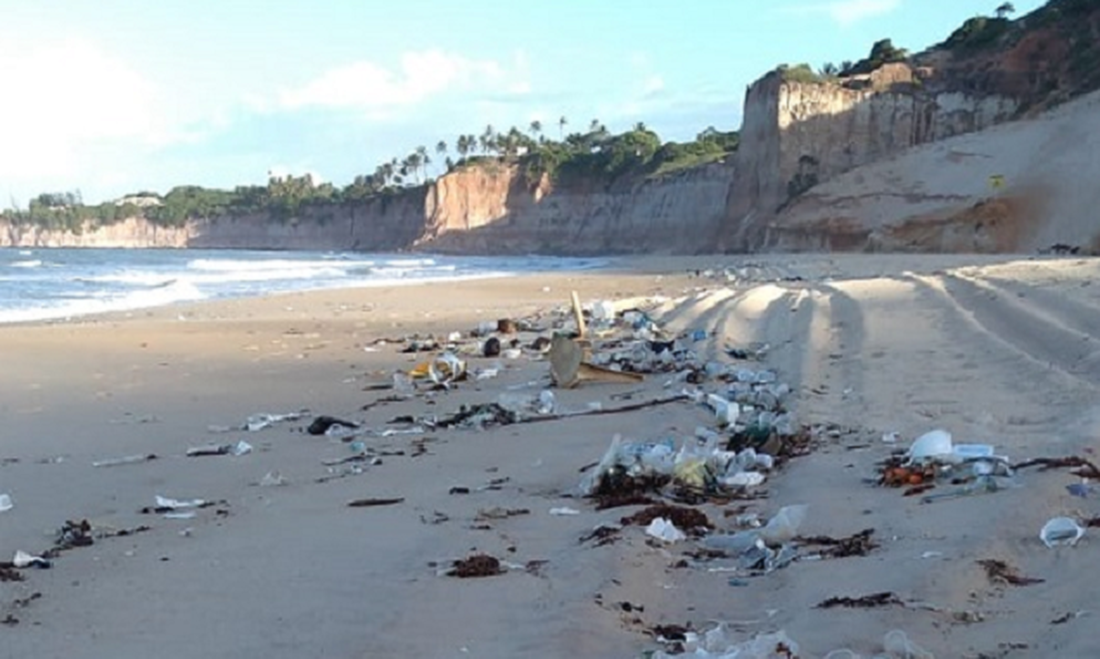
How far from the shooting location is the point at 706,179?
74625 mm

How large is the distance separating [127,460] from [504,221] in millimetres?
93906

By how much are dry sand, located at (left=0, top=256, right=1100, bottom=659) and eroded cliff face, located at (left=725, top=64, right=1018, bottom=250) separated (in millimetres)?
44855

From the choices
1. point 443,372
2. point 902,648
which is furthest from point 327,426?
point 902,648

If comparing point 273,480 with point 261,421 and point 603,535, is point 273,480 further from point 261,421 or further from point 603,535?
point 603,535

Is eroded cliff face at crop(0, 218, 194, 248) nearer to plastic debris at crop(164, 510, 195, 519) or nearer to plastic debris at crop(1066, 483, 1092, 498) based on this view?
plastic debris at crop(164, 510, 195, 519)

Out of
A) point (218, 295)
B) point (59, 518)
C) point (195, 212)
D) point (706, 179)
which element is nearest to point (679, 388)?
point (59, 518)

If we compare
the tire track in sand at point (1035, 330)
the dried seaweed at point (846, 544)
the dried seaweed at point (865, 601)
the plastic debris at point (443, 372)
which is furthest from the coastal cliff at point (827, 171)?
the dried seaweed at point (865, 601)

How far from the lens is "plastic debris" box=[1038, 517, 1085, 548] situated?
362 cm

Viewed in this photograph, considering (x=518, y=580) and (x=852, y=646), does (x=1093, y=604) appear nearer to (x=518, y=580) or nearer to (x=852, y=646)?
(x=852, y=646)

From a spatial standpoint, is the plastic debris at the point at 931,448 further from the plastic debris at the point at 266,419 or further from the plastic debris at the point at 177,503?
the plastic debris at the point at 266,419

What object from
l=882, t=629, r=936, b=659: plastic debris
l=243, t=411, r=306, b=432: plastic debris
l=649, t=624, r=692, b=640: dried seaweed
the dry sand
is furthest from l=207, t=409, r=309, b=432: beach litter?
l=882, t=629, r=936, b=659: plastic debris

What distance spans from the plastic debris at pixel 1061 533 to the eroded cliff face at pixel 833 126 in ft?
169

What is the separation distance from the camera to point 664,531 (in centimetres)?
439

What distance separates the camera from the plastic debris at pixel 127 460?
694 centimetres
